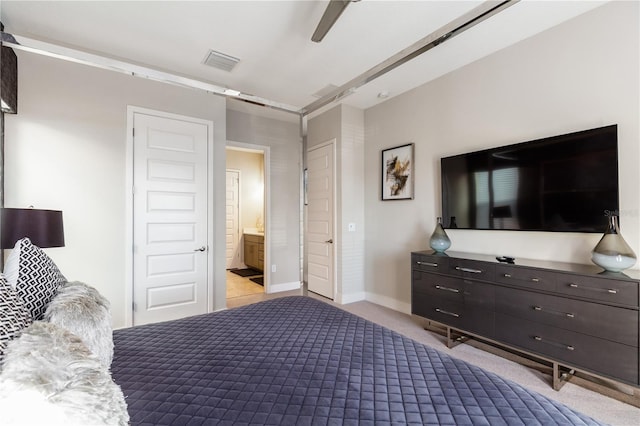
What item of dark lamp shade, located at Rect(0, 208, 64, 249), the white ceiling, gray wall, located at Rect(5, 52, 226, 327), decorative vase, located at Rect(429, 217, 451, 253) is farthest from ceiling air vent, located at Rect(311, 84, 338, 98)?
dark lamp shade, located at Rect(0, 208, 64, 249)

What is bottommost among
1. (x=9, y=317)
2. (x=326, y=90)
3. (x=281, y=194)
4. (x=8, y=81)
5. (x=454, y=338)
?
(x=454, y=338)

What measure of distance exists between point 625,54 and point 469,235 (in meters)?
1.76

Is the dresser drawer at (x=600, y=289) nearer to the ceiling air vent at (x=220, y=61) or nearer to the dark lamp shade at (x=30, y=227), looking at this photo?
the ceiling air vent at (x=220, y=61)

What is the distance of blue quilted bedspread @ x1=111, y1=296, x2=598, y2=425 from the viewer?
85 cm

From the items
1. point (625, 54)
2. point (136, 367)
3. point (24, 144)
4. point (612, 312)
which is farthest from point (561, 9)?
point (24, 144)

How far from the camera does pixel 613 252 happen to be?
6.20ft

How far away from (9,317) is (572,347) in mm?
2832

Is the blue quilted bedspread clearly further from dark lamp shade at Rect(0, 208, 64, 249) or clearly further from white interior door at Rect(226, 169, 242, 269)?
white interior door at Rect(226, 169, 242, 269)

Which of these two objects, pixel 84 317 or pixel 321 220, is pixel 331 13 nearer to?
pixel 84 317

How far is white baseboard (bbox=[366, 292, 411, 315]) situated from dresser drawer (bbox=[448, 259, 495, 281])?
1130 millimetres

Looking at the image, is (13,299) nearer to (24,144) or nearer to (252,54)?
(24,144)

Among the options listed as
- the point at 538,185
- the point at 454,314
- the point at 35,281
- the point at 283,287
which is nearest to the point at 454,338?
the point at 454,314

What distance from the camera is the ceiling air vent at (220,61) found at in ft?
9.24

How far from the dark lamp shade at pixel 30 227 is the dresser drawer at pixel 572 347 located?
11.2 feet
